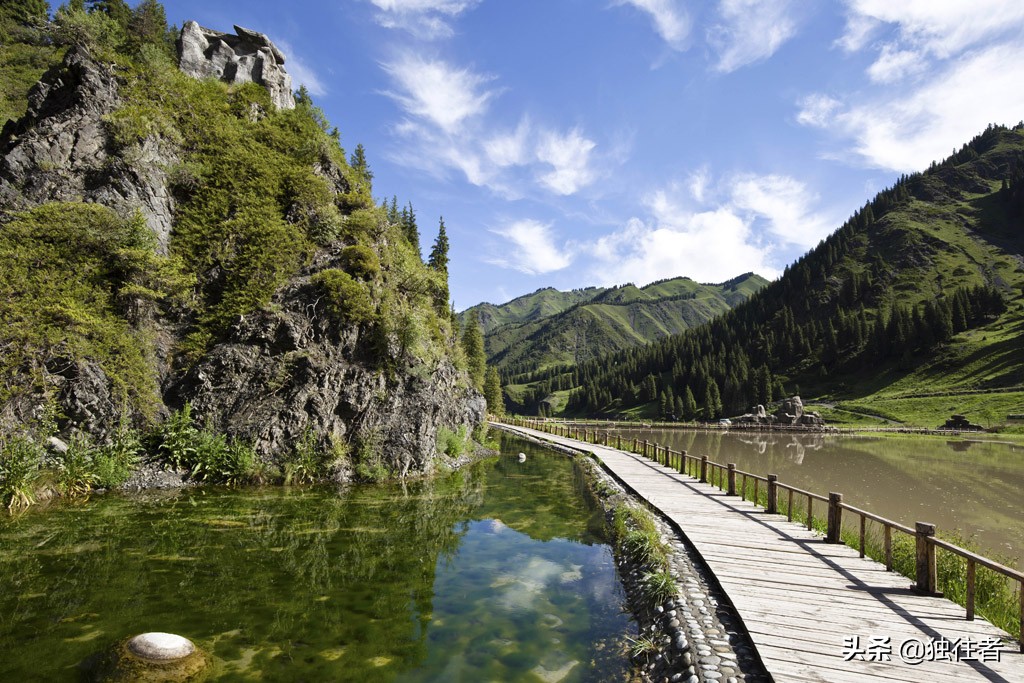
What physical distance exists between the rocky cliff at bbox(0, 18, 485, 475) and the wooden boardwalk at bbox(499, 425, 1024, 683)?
16.8 m

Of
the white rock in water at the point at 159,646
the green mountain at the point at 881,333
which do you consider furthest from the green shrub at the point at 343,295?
the green mountain at the point at 881,333

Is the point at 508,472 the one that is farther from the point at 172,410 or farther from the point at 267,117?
the point at 267,117

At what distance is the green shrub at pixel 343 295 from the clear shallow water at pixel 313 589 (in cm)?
969

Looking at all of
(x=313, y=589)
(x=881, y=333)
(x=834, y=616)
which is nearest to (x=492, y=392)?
(x=313, y=589)

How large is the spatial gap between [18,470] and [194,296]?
10.6m

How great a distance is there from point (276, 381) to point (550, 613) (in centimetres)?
1712

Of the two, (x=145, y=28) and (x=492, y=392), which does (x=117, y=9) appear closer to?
(x=145, y=28)

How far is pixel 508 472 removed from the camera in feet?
97.5

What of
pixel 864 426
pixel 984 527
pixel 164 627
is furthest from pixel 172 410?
pixel 864 426

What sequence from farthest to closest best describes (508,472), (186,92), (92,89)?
(508,472), (186,92), (92,89)

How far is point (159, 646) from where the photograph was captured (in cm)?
693

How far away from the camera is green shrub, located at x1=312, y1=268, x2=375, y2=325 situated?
24.0 metres

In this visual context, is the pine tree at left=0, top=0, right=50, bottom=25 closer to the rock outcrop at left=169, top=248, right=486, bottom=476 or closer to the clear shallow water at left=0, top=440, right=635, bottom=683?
the rock outcrop at left=169, top=248, right=486, bottom=476

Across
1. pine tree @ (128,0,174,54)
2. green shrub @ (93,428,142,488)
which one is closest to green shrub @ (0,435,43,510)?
green shrub @ (93,428,142,488)
